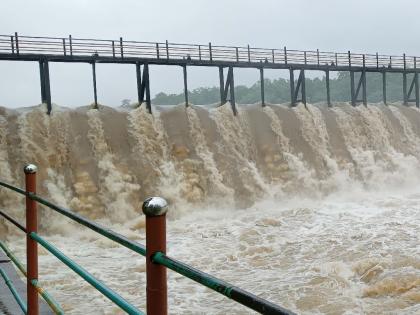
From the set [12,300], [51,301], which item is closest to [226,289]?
[51,301]

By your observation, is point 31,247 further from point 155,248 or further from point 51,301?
point 155,248

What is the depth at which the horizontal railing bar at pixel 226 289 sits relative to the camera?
2.91 ft

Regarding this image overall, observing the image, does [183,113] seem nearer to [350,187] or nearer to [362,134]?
[350,187]

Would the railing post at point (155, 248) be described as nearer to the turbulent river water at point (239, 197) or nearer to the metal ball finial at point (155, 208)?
the metal ball finial at point (155, 208)

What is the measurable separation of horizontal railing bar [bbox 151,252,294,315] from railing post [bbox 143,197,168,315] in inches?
0.8

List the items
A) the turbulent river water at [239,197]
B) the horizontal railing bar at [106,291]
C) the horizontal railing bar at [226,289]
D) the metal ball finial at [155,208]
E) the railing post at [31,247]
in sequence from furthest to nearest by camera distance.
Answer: the turbulent river water at [239,197] → the railing post at [31,247] → the horizontal railing bar at [106,291] → the metal ball finial at [155,208] → the horizontal railing bar at [226,289]

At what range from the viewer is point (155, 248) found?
1.16 m

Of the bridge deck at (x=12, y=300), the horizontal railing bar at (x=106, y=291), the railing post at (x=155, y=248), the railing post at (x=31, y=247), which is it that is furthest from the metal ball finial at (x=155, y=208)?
the bridge deck at (x=12, y=300)

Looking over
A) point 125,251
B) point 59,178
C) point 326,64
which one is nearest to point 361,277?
point 125,251

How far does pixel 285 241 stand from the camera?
1127 cm

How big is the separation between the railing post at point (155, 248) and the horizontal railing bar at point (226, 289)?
0.02 meters

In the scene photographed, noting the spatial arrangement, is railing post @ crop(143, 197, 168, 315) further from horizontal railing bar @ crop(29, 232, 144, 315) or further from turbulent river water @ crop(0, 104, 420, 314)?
turbulent river water @ crop(0, 104, 420, 314)

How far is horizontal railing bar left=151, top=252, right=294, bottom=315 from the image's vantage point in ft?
2.91

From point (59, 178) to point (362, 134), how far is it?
1372 centimetres
